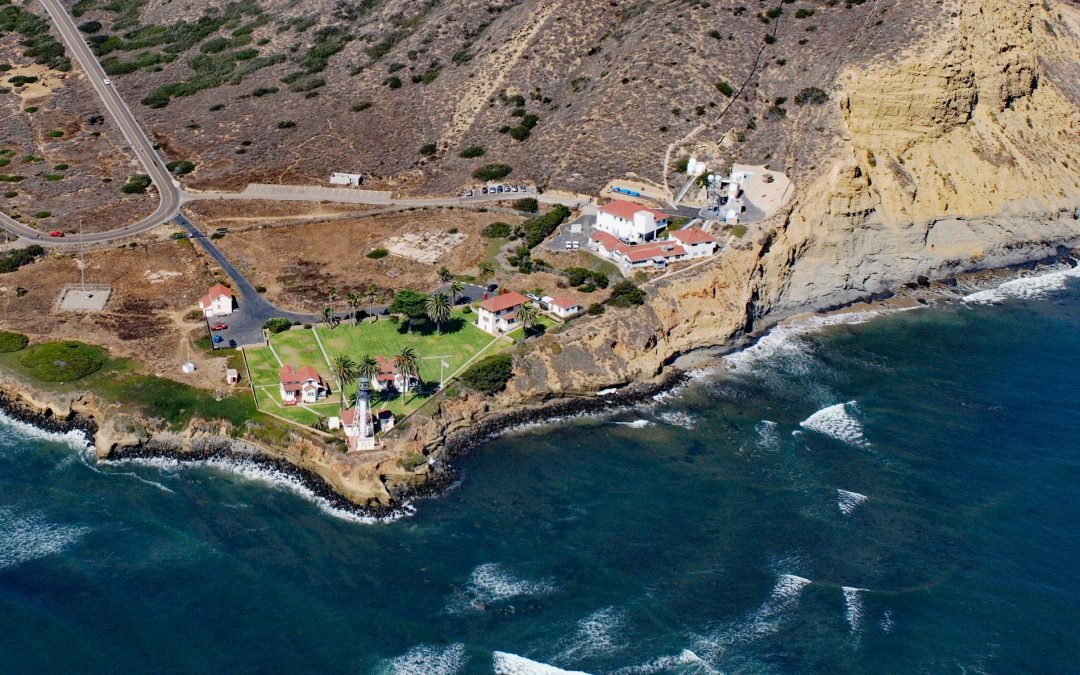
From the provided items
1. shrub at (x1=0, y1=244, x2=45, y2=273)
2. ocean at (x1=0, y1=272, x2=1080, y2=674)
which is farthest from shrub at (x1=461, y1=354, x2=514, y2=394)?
shrub at (x1=0, y1=244, x2=45, y2=273)

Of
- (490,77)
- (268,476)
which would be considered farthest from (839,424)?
(490,77)

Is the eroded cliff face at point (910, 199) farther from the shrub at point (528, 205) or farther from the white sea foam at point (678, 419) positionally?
the shrub at point (528, 205)

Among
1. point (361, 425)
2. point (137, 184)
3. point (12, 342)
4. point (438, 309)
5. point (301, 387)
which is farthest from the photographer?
point (137, 184)

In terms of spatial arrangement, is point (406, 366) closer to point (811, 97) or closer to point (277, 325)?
point (277, 325)

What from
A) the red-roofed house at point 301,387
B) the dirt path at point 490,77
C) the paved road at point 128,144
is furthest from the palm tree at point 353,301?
the dirt path at point 490,77

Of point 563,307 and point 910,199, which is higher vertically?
point 910,199

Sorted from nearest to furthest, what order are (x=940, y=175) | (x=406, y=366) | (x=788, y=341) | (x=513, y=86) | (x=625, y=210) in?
1. (x=406, y=366)
2. (x=788, y=341)
3. (x=625, y=210)
4. (x=940, y=175)
5. (x=513, y=86)
